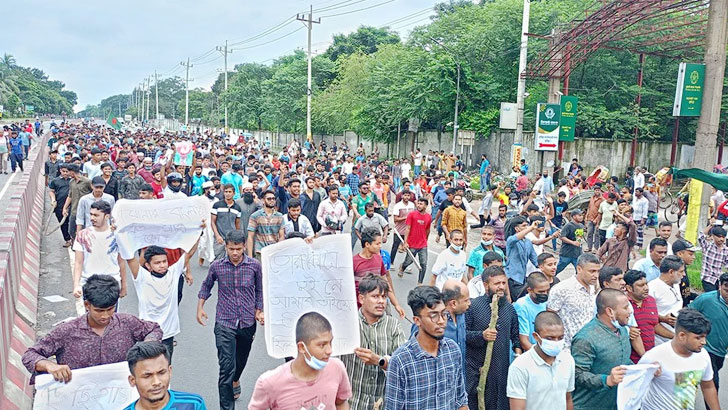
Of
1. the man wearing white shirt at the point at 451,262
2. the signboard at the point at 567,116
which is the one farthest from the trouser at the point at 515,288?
the signboard at the point at 567,116

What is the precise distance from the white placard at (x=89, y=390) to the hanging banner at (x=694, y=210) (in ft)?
37.8

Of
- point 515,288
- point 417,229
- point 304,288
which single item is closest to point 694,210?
point 417,229

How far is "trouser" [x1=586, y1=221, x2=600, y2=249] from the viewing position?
13.6 meters

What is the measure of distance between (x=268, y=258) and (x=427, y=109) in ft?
92.7

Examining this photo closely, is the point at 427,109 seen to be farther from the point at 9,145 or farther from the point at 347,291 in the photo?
the point at 347,291

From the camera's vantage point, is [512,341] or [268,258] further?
[268,258]

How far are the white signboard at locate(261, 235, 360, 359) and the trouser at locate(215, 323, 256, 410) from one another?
0.42 meters

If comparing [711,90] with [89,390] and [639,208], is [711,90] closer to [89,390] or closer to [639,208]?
[639,208]

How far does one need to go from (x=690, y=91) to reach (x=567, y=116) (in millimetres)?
11719

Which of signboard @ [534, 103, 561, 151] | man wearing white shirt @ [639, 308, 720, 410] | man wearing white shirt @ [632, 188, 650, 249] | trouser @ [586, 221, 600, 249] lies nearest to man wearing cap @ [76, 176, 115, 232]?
man wearing white shirt @ [639, 308, 720, 410]

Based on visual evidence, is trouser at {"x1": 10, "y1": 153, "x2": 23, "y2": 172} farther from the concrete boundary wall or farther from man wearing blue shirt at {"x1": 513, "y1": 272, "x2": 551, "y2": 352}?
man wearing blue shirt at {"x1": 513, "y1": 272, "x2": 551, "y2": 352}

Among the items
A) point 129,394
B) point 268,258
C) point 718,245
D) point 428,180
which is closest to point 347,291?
point 268,258

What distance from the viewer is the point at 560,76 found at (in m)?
22.3

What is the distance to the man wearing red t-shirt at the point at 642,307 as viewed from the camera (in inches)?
206
